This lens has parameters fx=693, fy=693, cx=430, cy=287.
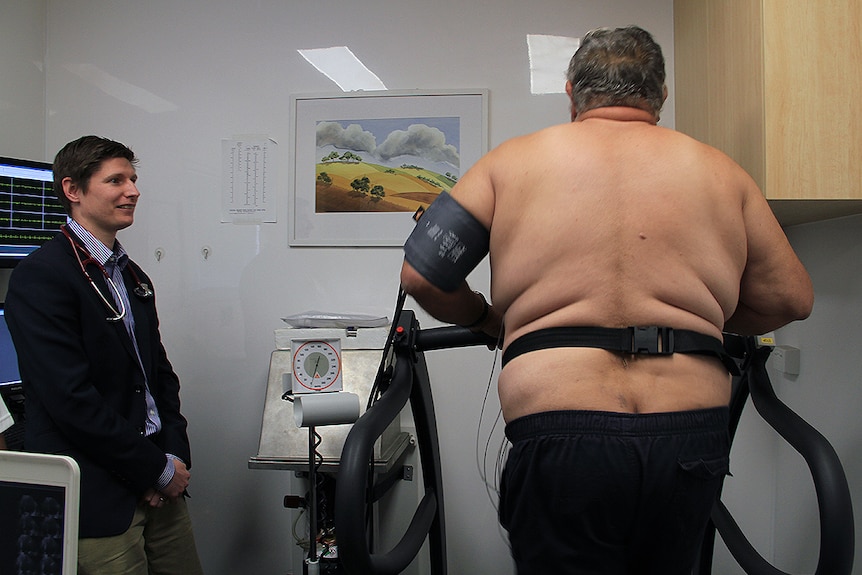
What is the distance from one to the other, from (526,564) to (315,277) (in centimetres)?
174

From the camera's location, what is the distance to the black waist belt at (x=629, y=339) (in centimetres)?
116

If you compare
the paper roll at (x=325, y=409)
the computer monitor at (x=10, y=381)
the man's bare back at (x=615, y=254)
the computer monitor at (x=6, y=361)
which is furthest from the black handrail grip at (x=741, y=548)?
the computer monitor at (x=6, y=361)

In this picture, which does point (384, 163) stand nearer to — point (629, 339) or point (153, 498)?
point (153, 498)

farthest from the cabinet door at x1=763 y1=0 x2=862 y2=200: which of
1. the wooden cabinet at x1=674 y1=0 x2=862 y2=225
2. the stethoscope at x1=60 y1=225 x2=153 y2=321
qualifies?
the stethoscope at x1=60 y1=225 x2=153 y2=321

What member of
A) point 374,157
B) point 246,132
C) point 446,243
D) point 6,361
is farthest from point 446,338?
point 6,361

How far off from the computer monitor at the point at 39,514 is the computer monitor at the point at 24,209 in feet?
5.83

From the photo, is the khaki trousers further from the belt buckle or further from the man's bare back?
the belt buckle

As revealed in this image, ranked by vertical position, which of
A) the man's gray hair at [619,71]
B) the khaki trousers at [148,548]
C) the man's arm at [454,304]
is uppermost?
the man's gray hair at [619,71]

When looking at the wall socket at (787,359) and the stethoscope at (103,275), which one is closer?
the stethoscope at (103,275)

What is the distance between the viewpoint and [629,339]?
45.6 inches

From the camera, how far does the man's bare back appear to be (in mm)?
1173

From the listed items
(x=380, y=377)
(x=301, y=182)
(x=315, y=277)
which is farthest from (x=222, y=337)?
(x=380, y=377)

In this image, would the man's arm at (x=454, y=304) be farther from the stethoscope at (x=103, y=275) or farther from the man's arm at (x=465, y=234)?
the stethoscope at (x=103, y=275)

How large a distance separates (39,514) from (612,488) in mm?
866
